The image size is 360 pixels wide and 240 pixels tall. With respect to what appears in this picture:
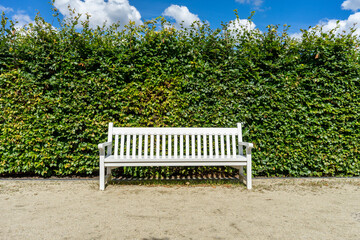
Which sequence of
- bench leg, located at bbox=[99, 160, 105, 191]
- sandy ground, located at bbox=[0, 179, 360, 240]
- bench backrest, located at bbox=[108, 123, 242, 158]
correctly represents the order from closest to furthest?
sandy ground, located at bbox=[0, 179, 360, 240] < bench leg, located at bbox=[99, 160, 105, 191] < bench backrest, located at bbox=[108, 123, 242, 158]

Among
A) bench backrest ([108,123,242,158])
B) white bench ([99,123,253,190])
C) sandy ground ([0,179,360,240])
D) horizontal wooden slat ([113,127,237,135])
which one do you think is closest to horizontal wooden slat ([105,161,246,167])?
white bench ([99,123,253,190])

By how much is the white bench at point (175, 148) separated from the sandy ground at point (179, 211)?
44cm

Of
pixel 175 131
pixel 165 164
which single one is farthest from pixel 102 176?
pixel 175 131

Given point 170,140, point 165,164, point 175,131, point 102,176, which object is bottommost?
point 102,176

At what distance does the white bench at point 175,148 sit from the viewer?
4086 millimetres

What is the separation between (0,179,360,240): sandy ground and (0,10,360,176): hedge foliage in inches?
29.2

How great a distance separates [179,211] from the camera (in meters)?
3.07

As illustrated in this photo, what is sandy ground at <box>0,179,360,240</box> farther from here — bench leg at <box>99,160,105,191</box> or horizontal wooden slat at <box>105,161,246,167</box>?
horizontal wooden slat at <box>105,161,246,167</box>

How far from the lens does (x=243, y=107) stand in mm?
4867

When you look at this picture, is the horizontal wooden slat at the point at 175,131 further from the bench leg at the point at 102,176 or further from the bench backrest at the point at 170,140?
the bench leg at the point at 102,176

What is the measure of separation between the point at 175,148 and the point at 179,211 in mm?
1554

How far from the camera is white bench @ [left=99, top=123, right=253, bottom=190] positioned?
13.4 ft

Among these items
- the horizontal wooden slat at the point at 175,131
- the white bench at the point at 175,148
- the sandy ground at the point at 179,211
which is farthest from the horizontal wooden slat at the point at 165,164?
the horizontal wooden slat at the point at 175,131

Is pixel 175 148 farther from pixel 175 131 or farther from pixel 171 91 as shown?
pixel 171 91
